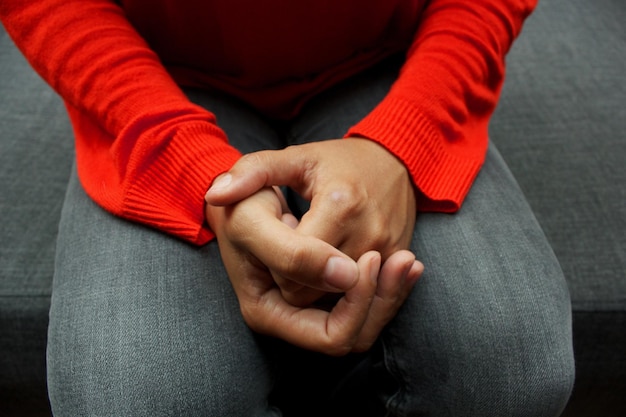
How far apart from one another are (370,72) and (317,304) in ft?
1.14

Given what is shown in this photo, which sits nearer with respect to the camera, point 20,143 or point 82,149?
point 82,149

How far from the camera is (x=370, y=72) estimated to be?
0.73 metres

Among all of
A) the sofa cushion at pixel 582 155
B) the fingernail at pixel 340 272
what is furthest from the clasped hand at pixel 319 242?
the sofa cushion at pixel 582 155

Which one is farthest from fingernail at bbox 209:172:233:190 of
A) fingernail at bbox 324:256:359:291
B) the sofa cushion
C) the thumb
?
the sofa cushion

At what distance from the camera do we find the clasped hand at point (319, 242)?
1.48ft

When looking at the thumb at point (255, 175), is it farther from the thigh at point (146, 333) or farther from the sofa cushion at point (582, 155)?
the sofa cushion at point (582, 155)

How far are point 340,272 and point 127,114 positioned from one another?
280mm

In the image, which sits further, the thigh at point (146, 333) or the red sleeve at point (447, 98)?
the red sleeve at point (447, 98)

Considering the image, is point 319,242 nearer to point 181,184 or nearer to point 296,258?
point 296,258

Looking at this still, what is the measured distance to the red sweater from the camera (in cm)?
54

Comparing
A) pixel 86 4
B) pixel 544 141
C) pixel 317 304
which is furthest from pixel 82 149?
pixel 544 141

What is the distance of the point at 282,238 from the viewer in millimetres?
443

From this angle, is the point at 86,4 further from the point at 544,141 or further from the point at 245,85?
the point at 544,141

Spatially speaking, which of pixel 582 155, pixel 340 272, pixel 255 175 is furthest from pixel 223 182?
pixel 582 155
